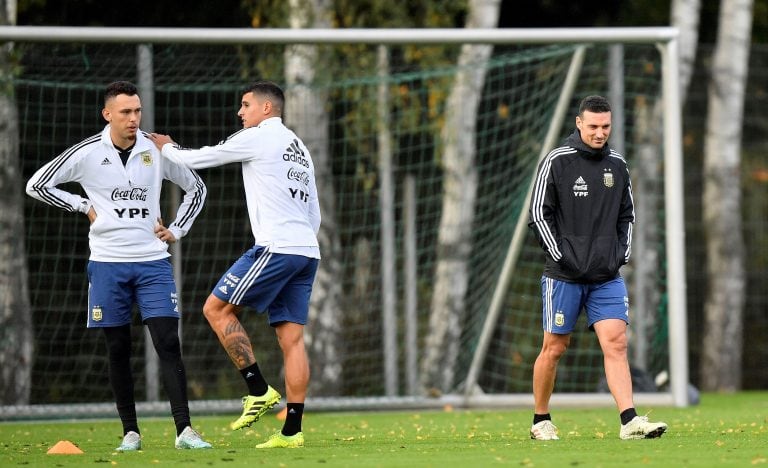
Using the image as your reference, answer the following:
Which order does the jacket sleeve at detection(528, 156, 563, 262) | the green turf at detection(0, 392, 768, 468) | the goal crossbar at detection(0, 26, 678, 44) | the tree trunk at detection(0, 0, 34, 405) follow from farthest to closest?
1. the tree trunk at detection(0, 0, 34, 405)
2. the goal crossbar at detection(0, 26, 678, 44)
3. the jacket sleeve at detection(528, 156, 563, 262)
4. the green turf at detection(0, 392, 768, 468)

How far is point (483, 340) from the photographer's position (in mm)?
12438

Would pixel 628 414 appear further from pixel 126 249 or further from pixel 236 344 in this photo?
pixel 126 249

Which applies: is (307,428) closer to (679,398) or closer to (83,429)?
(83,429)

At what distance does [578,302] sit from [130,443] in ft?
8.49

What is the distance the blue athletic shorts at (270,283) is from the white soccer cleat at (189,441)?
75 cm

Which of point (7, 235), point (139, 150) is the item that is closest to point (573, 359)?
point (7, 235)

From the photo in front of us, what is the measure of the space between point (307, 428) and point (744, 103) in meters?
8.60

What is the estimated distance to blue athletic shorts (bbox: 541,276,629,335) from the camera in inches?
322

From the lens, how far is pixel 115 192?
26.9ft

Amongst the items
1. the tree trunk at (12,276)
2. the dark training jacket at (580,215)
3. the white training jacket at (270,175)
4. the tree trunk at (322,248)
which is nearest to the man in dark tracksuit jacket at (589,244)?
the dark training jacket at (580,215)

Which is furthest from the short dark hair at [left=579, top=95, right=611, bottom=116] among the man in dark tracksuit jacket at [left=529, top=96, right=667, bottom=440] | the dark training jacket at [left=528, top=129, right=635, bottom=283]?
the dark training jacket at [left=528, top=129, right=635, bottom=283]

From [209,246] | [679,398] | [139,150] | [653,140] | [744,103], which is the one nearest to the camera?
[139,150]

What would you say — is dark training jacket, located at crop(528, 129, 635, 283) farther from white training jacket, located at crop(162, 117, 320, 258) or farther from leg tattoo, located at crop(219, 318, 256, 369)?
leg tattoo, located at crop(219, 318, 256, 369)

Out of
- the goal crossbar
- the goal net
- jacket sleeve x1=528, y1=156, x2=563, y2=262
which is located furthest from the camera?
the goal net
